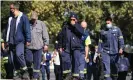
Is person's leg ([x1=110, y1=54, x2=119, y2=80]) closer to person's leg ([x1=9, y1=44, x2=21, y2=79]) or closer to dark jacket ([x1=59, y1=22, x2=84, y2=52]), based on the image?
dark jacket ([x1=59, y1=22, x2=84, y2=52])

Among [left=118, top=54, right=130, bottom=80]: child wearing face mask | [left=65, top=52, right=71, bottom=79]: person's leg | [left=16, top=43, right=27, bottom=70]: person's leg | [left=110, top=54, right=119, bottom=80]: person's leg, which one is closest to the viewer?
[left=16, top=43, right=27, bottom=70]: person's leg

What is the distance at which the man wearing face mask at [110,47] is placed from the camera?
15289 mm

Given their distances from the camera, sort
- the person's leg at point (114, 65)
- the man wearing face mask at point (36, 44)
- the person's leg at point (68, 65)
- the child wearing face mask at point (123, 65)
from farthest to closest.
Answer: the child wearing face mask at point (123, 65)
the person's leg at point (114, 65)
the man wearing face mask at point (36, 44)
the person's leg at point (68, 65)

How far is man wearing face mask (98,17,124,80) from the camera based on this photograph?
50.2ft

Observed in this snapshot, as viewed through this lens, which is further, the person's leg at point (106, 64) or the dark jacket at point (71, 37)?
the person's leg at point (106, 64)

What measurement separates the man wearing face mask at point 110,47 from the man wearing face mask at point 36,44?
7.17 ft

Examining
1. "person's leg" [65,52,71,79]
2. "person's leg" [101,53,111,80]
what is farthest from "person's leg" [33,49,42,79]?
"person's leg" [101,53,111,80]

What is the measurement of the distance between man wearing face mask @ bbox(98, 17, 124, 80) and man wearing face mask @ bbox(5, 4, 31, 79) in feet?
12.0

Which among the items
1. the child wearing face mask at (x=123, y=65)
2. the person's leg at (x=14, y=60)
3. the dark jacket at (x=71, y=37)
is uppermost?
the dark jacket at (x=71, y=37)

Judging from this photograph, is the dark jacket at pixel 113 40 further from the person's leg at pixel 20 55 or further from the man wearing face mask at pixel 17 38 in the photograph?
the person's leg at pixel 20 55

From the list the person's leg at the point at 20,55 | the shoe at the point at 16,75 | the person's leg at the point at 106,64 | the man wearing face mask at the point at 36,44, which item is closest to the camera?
the person's leg at the point at 20,55

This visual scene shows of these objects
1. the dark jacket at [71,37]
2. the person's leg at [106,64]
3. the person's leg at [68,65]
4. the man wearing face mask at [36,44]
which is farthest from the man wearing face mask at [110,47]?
the man wearing face mask at [36,44]

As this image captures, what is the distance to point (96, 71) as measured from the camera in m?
18.9

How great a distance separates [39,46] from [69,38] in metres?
0.92
